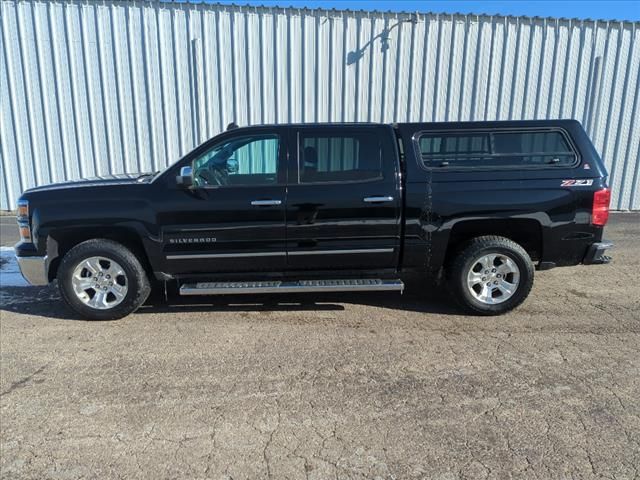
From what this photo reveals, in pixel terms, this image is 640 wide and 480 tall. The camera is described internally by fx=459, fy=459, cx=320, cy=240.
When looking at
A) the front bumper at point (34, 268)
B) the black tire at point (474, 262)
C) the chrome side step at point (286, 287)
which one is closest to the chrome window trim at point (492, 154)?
the black tire at point (474, 262)

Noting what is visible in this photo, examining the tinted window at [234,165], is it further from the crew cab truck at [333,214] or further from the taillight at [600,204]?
the taillight at [600,204]

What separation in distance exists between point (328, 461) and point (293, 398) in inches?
26.4

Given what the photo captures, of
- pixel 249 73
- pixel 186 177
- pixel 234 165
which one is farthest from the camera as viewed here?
pixel 249 73

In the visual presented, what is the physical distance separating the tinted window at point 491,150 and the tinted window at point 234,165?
1.47m

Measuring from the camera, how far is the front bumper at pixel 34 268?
14.4 feet

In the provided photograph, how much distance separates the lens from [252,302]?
4977 mm

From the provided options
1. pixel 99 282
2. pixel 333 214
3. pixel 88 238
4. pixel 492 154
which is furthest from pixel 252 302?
pixel 492 154

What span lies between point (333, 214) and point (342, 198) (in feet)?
0.58

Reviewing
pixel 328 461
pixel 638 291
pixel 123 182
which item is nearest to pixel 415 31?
pixel 638 291

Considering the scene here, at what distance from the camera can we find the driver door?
4387 millimetres

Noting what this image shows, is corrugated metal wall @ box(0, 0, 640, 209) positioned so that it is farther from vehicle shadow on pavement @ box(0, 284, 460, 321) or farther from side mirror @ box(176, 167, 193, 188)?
side mirror @ box(176, 167, 193, 188)

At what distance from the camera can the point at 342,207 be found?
4.41 metres

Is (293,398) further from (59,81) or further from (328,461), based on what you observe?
(59,81)

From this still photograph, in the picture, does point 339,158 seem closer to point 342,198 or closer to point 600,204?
point 342,198
